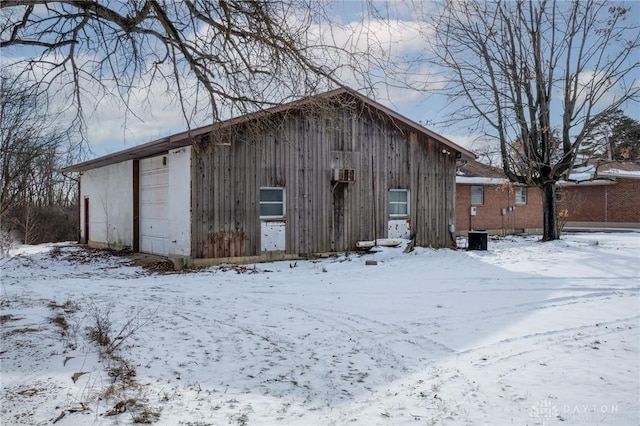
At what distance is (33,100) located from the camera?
717cm

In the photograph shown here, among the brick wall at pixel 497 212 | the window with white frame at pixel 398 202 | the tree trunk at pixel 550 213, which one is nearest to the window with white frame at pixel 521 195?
the brick wall at pixel 497 212

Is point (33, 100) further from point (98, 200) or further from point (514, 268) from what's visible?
point (98, 200)

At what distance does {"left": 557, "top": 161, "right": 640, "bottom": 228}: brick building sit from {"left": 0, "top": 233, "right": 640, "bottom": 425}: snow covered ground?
792 inches

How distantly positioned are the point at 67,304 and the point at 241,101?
4386 millimetres

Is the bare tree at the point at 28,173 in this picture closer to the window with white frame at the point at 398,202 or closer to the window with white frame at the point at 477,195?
the window with white frame at the point at 398,202

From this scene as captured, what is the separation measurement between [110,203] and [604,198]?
2694 centimetres

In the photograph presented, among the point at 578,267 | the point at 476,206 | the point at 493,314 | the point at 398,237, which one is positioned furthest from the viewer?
the point at 476,206

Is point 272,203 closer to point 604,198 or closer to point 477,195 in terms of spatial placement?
point 477,195

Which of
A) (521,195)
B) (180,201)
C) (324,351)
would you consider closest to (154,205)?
(180,201)

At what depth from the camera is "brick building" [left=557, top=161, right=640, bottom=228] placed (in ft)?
93.7

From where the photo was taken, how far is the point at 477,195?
2578 cm

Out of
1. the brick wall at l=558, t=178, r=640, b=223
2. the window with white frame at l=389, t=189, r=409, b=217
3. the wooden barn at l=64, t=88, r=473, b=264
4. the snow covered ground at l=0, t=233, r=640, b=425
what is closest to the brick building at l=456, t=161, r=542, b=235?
Result: the brick wall at l=558, t=178, r=640, b=223

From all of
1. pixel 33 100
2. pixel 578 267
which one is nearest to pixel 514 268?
pixel 578 267

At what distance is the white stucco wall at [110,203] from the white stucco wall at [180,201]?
378 centimetres
